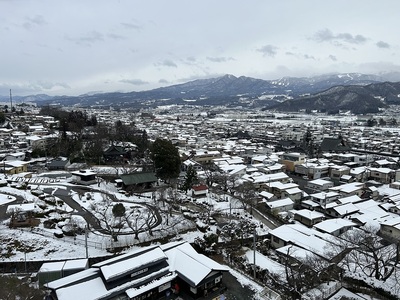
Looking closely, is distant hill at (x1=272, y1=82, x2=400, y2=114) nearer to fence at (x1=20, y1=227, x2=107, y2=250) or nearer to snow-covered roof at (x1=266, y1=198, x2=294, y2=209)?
snow-covered roof at (x1=266, y1=198, x2=294, y2=209)

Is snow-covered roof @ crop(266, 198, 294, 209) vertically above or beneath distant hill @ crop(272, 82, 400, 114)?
beneath

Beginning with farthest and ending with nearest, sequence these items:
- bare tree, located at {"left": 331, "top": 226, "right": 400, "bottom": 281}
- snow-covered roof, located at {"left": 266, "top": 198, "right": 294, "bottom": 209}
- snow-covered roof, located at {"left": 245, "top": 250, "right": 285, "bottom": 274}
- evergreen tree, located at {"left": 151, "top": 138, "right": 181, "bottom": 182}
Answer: evergreen tree, located at {"left": 151, "top": 138, "right": 181, "bottom": 182}
snow-covered roof, located at {"left": 266, "top": 198, "right": 294, "bottom": 209}
snow-covered roof, located at {"left": 245, "top": 250, "right": 285, "bottom": 274}
bare tree, located at {"left": 331, "top": 226, "right": 400, "bottom": 281}

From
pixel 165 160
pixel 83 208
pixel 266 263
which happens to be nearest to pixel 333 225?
pixel 266 263

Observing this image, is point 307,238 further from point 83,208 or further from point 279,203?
point 83,208

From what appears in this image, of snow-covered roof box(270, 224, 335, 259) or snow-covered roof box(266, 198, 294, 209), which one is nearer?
snow-covered roof box(270, 224, 335, 259)

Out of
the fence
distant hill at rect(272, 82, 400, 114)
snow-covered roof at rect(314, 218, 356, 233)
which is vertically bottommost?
snow-covered roof at rect(314, 218, 356, 233)

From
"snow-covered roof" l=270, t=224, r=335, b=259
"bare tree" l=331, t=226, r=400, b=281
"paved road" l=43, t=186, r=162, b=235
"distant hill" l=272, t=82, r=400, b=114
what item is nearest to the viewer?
"bare tree" l=331, t=226, r=400, b=281

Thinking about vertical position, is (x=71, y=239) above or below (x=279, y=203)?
above

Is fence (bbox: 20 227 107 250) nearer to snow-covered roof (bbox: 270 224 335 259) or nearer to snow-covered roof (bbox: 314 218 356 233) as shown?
snow-covered roof (bbox: 270 224 335 259)

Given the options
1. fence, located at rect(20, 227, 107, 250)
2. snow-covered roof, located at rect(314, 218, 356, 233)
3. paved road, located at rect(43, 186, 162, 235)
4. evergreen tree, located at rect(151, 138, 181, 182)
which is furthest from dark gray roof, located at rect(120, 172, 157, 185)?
snow-covered roof, located at rect(314, 218, 356, 233)

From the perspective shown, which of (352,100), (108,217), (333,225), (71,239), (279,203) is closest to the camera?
(71,239)

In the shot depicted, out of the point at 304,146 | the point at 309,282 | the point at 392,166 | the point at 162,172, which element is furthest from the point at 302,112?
the point at 309,282
